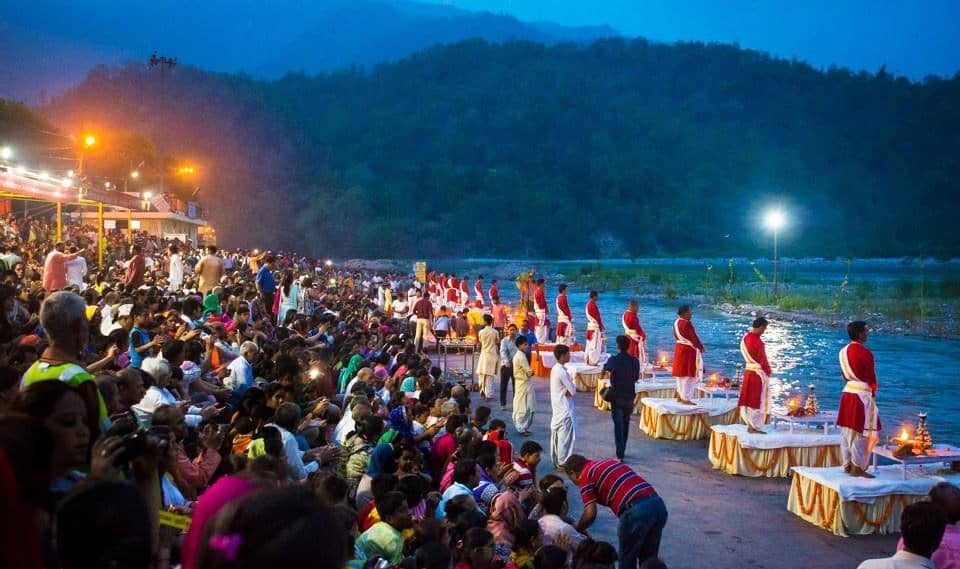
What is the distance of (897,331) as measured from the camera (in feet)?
101

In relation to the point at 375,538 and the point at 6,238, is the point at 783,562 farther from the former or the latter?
the point at 6,238

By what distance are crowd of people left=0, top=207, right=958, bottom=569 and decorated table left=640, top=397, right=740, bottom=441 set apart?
50cm

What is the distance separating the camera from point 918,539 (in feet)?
13.5

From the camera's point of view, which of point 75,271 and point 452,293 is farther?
point 452,293

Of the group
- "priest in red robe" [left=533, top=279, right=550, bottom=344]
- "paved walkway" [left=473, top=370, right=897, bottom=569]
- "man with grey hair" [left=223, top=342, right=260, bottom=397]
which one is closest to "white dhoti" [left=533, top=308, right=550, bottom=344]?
"priest in red robe" [left=533, top=279, right=550, bottom=344]

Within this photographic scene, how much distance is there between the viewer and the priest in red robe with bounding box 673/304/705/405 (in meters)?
12.4

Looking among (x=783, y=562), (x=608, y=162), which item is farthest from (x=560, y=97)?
(x=783, y=562)

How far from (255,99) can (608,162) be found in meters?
62.5

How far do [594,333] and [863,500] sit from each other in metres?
8.85

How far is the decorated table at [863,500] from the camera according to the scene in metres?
8.09

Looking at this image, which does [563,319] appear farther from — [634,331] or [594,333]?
[634,331]

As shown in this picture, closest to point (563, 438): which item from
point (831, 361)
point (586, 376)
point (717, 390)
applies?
point (717, 390)

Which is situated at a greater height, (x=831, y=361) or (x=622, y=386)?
(x=622, y=386)

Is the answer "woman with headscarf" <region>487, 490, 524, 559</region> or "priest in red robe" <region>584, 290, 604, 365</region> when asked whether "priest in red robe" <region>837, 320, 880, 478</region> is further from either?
"priest in red robe" <region>584, 290, 604, 365</region>
